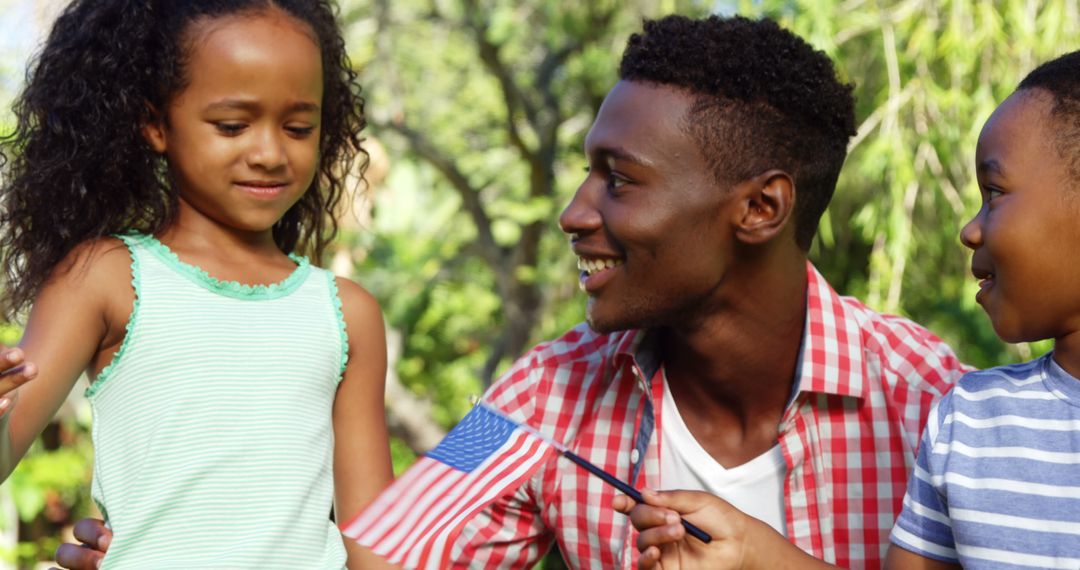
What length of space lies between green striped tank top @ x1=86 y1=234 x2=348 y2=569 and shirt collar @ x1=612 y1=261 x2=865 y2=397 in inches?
26.8

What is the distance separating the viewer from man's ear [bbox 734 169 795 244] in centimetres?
267

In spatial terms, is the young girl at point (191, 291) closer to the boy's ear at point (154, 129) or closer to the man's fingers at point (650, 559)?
the boy's ear at point (154, 129)

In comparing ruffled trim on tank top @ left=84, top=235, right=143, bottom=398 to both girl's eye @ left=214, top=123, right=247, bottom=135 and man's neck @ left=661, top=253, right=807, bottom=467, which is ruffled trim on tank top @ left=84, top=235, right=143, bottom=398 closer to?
girl's eye @ left=214, top=123, right=247, bottom=135

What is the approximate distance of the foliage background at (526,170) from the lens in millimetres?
4266

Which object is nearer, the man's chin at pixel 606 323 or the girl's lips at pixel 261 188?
the girl's lips at pixel 261 188

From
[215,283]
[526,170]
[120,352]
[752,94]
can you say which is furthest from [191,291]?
[526,170]

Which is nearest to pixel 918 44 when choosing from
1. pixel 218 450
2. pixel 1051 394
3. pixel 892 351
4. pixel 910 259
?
pixel 910 259

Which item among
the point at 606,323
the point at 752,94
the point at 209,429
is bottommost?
the point at 209,429

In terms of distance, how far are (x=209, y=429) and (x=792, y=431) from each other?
109 cm

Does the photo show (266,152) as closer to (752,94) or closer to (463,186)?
(752,94)

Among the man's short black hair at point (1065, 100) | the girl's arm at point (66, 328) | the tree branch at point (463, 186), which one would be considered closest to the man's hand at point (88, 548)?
the girl's arm at point (66, 328)

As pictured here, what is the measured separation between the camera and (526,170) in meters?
8.83

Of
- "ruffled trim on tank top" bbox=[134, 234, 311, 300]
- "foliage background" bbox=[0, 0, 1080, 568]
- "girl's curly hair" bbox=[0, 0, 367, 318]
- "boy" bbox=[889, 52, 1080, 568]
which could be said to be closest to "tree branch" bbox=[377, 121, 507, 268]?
"foliage background" bbox=[0, 0, 1080, 568]

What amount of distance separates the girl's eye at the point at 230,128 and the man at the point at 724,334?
659mm
